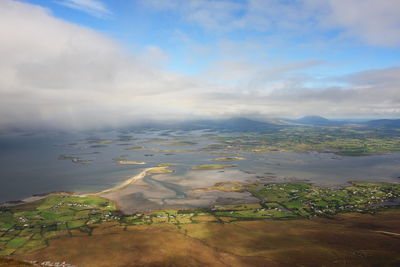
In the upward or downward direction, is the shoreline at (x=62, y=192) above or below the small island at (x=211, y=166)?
below

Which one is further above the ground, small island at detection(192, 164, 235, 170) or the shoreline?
small island at detection(192, 164, 235, 170)

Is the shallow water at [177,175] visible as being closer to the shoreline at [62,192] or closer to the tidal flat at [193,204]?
the tidal flat at [193,204]

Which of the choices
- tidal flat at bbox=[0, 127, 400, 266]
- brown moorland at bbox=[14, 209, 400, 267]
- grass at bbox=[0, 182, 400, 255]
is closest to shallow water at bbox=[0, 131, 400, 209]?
tidal flat at bbox=[0, 127, 400, 266]

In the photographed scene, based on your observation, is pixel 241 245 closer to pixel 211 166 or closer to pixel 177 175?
pixel 177 175

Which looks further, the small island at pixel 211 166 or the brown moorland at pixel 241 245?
the small island at pixel 211 166

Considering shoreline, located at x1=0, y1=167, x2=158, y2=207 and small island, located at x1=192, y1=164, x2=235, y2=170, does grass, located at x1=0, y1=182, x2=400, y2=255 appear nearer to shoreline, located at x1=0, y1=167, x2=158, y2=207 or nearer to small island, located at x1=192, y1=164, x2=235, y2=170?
shoreline, located at x1=0, y1=167, x2=158, y2=207

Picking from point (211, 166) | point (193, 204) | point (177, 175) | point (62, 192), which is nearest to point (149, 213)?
point (193, 204)

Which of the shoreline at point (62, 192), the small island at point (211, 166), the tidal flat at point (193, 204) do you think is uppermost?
the small island at point (211, 166)

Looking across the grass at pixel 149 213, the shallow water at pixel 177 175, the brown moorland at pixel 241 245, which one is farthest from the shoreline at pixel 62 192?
the brown moorland at pixel 241 245

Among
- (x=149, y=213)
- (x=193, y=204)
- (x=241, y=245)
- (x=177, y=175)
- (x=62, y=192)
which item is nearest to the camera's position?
(x=241, y=245)

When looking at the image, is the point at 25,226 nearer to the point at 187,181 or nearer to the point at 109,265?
the point at 109,265

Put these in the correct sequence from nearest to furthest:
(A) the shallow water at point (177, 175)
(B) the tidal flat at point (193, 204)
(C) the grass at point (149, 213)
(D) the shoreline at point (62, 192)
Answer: (B) the tidal flat at point (193, 204) < (C) the grass at point (149, 213) < (D) the shoreline at point (62, 192) < (A) the shallow water at point (177, 175)
